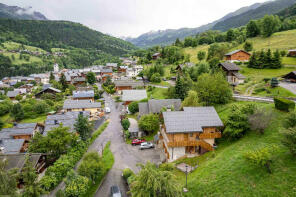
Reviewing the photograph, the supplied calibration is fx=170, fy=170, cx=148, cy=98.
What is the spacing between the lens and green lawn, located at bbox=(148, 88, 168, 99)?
202ft

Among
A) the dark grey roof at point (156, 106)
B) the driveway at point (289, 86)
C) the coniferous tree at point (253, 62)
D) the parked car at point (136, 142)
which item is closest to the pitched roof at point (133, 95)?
the dark grey roof at point (156, 106)

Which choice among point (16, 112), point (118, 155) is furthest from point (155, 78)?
point (16, 112)

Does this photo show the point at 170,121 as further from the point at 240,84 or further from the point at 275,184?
the point at 240,84

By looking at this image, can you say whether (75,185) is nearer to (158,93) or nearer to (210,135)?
(210,135)

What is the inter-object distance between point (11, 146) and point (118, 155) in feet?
73.8

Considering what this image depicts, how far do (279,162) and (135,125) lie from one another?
30851mm

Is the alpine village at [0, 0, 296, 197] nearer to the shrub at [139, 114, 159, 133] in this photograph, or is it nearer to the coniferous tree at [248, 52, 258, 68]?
the shrub at [139, 114, 159, 133]

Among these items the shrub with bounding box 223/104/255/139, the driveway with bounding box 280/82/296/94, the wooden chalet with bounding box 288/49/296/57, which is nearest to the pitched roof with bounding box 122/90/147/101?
the shrub with bounding box 223/104/255/139

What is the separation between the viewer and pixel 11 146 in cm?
3519

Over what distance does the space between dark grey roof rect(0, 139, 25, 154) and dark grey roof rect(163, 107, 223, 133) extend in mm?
31101

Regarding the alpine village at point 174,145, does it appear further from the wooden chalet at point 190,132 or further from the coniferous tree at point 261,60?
the coniferous tree at point 261,60

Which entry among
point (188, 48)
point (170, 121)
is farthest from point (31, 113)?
point (188, 48)

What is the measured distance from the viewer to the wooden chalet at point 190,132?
27.3 metres

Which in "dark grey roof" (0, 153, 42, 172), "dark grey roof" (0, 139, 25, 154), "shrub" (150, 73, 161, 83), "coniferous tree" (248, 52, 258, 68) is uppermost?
"coniferous tree" (248, 52, 258, 68)
